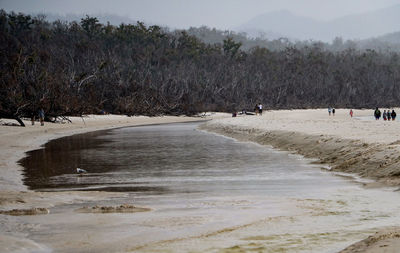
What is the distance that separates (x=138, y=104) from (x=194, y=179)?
5098 cm

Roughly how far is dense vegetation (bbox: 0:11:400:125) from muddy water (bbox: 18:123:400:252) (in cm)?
2419

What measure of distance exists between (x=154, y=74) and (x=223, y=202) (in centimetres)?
7960

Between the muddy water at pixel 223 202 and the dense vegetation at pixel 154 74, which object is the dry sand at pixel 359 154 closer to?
the muddy water at pixel 223 202

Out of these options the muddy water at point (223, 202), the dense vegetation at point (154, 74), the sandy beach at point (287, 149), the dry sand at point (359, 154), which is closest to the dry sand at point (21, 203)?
the sandy beach at point (287, 149)

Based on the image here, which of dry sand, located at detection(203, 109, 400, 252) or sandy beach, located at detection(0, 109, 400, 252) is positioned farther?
sandy beach, located at detection(0, 109, 400, 252)

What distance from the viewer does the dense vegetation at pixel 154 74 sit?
5356cm

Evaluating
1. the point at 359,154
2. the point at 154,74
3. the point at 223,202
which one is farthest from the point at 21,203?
the point at 154,74

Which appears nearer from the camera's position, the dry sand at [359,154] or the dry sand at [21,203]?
the dry sand at [359,154]

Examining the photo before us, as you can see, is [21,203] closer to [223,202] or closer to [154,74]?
[223,202]

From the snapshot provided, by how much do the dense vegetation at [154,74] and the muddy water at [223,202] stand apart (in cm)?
2419

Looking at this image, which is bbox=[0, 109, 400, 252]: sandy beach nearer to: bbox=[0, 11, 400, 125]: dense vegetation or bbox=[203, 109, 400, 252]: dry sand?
bbox=[203, 109, 400, 252]: dry sand

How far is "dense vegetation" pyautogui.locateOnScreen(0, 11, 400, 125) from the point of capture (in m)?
53.6

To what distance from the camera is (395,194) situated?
10.5m

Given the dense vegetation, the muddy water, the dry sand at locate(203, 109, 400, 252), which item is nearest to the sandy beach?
the dry sand at locate(203, 109, 400, 252)
